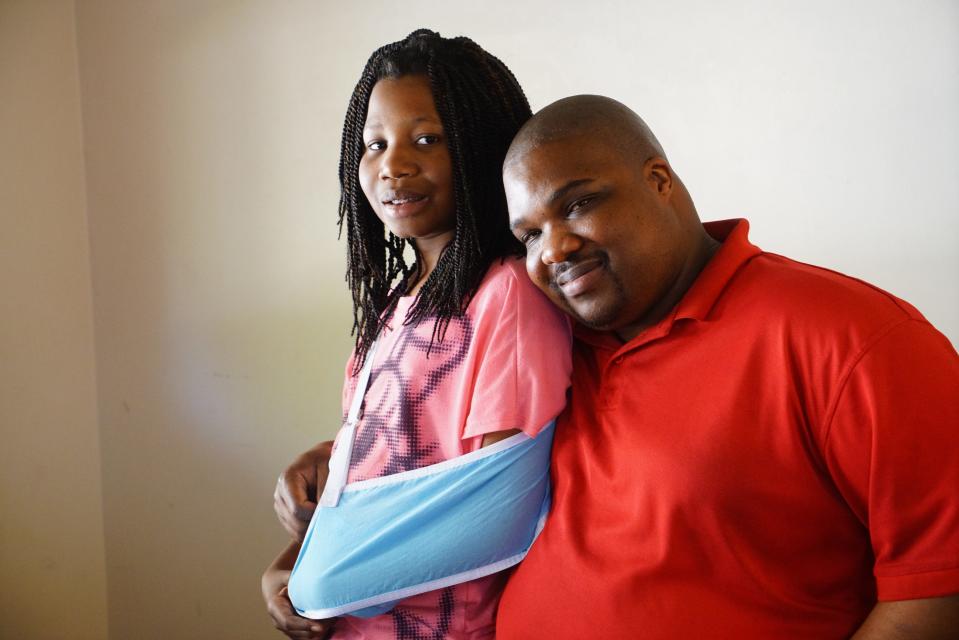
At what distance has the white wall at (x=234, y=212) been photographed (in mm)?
1544

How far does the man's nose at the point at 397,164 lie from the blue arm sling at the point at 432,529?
0.38 meters

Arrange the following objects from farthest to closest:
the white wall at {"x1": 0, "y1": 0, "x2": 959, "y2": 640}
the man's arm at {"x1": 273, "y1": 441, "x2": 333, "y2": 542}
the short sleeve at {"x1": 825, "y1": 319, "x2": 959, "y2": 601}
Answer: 1. the white wall at {"x1": 0, "y1": 0, "x2": 959, "y2": 640}
2. the man's arm at {"x1": 273, "y1": 441, "x2": 333, "y2": 542}
3. the short sleeve at {"x1": 825, "y1": 319, "x2": 959, "y2": 601}

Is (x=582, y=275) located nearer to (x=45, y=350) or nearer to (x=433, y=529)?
(x=433, y=529)

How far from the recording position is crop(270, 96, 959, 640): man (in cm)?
76

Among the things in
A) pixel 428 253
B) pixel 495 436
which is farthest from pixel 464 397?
pixel 428 253

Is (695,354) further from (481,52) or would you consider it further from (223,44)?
(223,44)

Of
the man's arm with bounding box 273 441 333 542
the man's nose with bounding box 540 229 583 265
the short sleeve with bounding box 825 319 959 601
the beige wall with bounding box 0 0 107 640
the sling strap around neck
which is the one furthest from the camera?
the beige wall with bounding box 0 0 107 640

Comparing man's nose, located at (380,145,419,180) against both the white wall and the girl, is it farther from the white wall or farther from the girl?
the white wall

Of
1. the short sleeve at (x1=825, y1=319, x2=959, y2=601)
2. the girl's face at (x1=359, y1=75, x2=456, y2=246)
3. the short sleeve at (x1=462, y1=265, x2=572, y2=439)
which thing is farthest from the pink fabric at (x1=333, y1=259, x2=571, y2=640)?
the short sleeve at (x1=825, y1=319, x2=959, y2=601)

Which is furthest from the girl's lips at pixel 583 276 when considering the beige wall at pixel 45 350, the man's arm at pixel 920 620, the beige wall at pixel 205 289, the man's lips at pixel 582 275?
the beige wall at pixel 45 350

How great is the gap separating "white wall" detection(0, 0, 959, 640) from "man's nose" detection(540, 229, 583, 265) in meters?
0.66

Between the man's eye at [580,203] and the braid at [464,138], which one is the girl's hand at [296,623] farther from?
the man's eye at [580,203]

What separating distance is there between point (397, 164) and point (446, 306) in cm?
20

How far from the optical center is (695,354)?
917 mm
